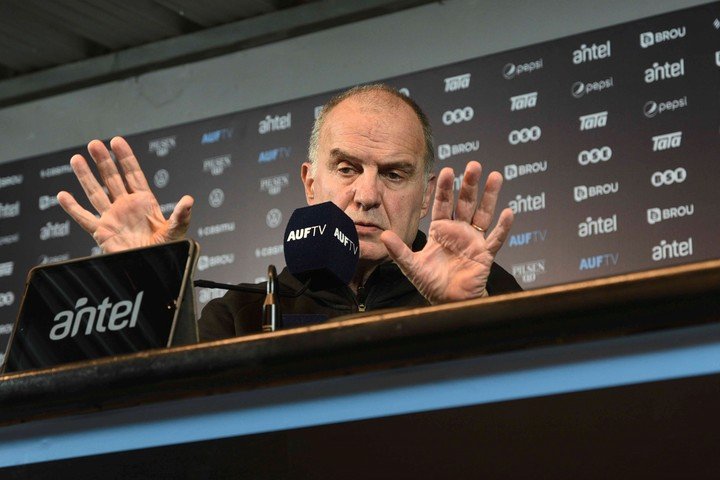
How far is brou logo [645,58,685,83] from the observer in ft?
10.2

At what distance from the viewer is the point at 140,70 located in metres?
4.02

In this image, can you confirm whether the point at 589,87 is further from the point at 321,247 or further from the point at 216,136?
the point at 321,247

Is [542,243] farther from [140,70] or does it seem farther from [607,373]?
[607,373]

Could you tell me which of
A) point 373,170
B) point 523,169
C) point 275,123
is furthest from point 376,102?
point 275,123

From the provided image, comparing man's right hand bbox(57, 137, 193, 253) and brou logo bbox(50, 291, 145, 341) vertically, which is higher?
man's right hand bbox(57, 137, 193, 253)

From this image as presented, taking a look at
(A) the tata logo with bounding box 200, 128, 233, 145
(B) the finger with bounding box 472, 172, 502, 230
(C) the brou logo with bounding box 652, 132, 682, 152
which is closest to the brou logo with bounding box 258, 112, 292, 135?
(A) the tata logo with bounding box 200, 128, 233, 145

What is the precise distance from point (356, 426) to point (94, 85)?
3.44 m

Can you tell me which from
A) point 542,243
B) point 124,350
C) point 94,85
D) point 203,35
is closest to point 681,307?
point 124,350

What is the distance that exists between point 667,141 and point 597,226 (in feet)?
0.92

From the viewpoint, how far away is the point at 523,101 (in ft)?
10.9

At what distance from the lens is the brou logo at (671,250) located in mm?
2975

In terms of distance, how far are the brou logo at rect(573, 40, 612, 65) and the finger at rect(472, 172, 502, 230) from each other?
5.38 ft

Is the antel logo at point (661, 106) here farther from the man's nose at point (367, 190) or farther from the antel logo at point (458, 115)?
the man's nose at point (367, 190)

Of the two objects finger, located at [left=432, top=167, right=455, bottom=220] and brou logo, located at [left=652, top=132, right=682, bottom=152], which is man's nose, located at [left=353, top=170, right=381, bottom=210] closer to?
finger, located at [left=432, top=167, right=455, bottom=220]
